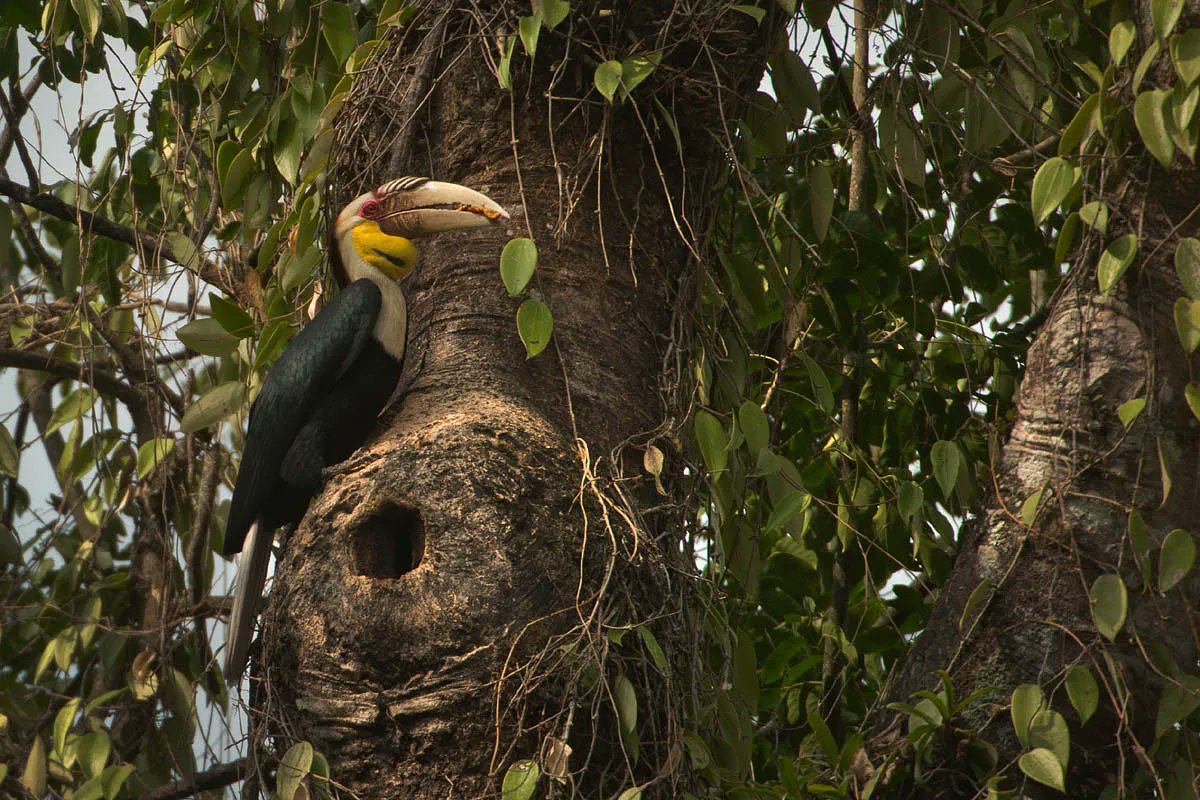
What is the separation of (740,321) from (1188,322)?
0.83 meters

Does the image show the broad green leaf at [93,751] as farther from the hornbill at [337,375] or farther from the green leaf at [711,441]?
the green leaf at [711,441]

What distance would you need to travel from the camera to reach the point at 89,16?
243cm

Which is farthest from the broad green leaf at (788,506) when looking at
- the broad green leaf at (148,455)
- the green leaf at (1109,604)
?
the broad green leaf at (148,455)

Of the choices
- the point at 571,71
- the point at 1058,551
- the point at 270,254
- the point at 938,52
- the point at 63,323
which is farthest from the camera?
the point at 63,323

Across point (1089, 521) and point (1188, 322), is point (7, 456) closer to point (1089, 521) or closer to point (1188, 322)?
point (1089, 521)

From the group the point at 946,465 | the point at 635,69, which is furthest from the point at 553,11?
the point at 946,465

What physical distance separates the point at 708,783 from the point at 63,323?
197 centimetres

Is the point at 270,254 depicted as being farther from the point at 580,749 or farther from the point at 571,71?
the point at 580,749

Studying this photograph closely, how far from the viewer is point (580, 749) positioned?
1826 mm

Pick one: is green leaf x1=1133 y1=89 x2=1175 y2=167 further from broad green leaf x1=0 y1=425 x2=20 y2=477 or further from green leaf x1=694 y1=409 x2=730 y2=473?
broad green leaf x1=0 y1=425 x2=20 y2=477

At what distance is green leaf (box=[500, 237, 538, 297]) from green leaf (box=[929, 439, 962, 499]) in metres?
0.78

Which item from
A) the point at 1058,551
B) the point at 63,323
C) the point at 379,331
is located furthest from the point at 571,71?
the point at 63,323

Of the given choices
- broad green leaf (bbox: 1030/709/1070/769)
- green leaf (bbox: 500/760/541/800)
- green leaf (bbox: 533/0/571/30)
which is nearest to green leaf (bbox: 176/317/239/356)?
green leaf (bbox: 533/0/571/30)

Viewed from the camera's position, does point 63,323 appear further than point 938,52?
Yes
